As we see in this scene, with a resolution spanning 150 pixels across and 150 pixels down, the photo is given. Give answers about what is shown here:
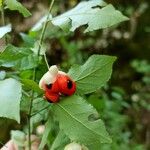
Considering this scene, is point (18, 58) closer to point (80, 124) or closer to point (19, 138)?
point (80, 124)

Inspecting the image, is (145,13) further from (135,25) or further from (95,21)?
(95,21)

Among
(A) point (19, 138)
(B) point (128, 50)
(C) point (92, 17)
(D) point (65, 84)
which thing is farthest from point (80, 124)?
(B) point (128, 50)

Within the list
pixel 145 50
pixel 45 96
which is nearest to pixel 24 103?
pixel 45 96

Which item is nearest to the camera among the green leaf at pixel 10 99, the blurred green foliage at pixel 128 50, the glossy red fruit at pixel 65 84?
the green leaf at pixel 10 99

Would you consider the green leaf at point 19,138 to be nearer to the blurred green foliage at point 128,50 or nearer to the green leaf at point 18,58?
the green leaf at point 18,58

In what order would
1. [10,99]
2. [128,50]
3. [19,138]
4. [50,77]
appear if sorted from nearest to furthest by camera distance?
[10,99]
[50,77]
[19,138]
[128,50]

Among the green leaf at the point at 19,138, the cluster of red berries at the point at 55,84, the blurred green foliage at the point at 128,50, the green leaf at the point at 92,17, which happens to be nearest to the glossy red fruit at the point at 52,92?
the cluster of red berries at the point at 55,84
